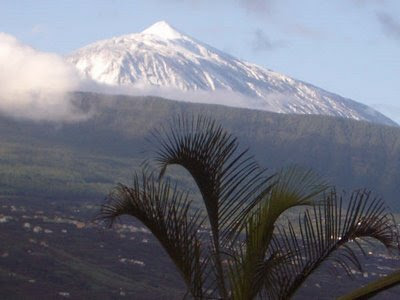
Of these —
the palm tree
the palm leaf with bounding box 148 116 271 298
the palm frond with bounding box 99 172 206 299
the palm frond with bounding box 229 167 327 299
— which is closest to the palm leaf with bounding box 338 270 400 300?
the palm tree

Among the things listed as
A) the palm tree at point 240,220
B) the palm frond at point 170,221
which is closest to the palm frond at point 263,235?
the palm tree at point 240,220

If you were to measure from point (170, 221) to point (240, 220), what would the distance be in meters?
0.54

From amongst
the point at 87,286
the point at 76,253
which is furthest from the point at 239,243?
the point at 76,253

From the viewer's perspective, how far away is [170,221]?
9.16m

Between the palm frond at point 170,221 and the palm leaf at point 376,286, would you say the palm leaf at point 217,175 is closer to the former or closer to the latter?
the palm frond at point 170,221

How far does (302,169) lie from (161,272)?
108 meters

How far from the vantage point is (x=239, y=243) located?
912 cm

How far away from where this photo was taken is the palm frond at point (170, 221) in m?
9.11

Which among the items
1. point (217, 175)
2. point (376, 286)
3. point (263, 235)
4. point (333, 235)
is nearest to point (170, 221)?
point (217, 175)

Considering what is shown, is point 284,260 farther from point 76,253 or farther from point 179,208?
point 76,253

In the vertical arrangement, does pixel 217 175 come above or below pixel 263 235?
above

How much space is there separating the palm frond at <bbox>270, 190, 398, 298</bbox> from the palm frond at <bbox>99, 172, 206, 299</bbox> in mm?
670

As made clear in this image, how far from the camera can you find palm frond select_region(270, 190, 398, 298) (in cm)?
875

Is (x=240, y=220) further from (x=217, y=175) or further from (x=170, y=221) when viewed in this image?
(x=170, y=221)
